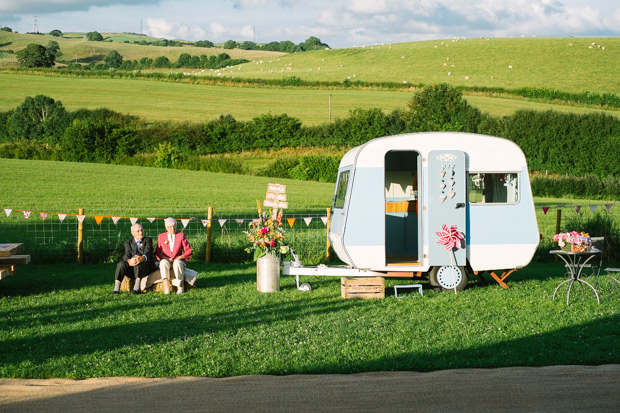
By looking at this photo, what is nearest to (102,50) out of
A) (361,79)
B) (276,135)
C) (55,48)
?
(55,48)

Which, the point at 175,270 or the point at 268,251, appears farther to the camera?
the point at 268,251

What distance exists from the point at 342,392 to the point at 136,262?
653 cm

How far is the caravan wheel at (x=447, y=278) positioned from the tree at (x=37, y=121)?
168ft

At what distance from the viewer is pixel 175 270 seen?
39.3 ft

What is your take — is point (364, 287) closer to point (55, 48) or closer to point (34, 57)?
point (34, 57)

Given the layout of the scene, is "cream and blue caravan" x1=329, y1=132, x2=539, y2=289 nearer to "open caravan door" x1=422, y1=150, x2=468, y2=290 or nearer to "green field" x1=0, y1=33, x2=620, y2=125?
"open caravan door" x1=422, y1=150, x2=468, y2=290

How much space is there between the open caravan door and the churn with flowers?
106 inches

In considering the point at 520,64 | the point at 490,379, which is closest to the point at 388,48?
the point at 520,64

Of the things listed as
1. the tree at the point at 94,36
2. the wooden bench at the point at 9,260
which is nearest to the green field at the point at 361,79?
the wooden bench at the point at 9,260

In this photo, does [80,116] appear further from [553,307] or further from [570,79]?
[553,307]

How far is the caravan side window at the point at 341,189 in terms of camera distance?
1288cm

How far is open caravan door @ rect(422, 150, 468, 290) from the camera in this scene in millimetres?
11977

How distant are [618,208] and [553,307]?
1962 cm

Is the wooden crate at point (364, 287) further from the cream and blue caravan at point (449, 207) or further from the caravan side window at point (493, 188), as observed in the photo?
the caravan side window at point (493, 188)
